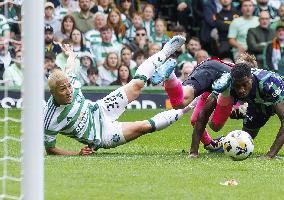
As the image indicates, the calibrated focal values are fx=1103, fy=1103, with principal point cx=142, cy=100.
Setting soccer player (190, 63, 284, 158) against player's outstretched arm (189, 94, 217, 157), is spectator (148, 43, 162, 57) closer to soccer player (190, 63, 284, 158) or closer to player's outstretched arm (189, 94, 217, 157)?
soccer player (190, 63, 284, 158)

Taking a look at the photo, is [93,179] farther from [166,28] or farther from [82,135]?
[166,28]

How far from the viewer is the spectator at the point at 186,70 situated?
856 inches

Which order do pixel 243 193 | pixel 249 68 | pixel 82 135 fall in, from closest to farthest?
pixel 243 193, pixel 249 68, pixel 82 135

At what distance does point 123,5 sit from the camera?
78.8 feet

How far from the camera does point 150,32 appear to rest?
2375 cm

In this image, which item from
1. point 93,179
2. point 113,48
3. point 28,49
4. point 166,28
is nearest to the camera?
point 28,49

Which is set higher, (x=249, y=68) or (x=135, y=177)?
(x=249, y=68)

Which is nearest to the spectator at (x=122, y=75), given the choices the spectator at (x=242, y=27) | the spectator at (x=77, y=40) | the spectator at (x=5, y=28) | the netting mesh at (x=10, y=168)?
the spectator at (x=77, y=40)

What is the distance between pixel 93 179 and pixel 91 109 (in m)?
2.79

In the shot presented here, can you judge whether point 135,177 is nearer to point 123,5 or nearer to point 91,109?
point 91,109

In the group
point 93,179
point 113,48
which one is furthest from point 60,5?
point 93,179

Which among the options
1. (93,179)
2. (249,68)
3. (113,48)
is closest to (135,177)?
(93,179)

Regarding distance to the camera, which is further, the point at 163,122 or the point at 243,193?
the point at 163,122

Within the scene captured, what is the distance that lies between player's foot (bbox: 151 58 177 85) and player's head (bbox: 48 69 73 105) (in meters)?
1.16
